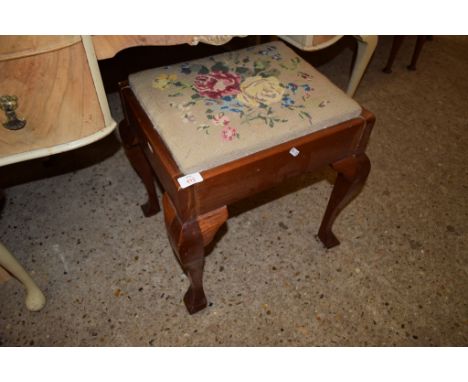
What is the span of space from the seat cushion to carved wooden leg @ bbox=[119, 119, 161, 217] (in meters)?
0.16

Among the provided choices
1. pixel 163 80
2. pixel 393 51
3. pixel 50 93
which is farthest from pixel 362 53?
pixel 50 93

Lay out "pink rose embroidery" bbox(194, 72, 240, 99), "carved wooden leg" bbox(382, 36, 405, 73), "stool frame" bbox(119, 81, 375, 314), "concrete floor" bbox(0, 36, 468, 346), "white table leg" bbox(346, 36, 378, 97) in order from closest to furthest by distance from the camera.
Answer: "stool frame" bbox(119, 81, 375, 314), "pink rose embroidery" bbox(194, 72, 240, 99), "concrete floor" bbox(0, 36, 468, 346), "white table leg" bbox(346, 36, 378, 97), "carved wooden leg" bbox(382, 36, 405, 73)

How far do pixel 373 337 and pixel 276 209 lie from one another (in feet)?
1.62

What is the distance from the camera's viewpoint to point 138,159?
1064 mm

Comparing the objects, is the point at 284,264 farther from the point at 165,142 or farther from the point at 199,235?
the point at 165,142

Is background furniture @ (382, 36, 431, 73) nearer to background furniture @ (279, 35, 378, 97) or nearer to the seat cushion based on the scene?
background furniture @ (279, 35, 378, 97)

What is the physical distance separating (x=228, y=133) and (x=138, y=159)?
16.0 inches

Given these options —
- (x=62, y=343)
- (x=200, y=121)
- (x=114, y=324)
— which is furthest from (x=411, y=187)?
(x=62, y=343)

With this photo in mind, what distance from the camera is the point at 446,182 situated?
1.40 m

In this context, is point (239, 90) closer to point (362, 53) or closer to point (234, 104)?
point (234, 104)

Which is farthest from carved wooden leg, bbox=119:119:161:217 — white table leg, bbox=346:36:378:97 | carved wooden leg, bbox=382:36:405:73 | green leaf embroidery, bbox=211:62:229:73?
carved wooden leg, bbox=382:36:405:73

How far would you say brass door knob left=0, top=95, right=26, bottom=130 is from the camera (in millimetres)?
642

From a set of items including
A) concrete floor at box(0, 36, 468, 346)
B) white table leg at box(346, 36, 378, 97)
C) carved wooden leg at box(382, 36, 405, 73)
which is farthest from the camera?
carved wooden leg at box(382, 36, 405, 73)

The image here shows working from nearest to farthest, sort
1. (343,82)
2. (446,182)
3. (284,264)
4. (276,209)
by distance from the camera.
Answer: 1. (284,264)
2. (276,209)
3. (446,182)
4. (343,82)
